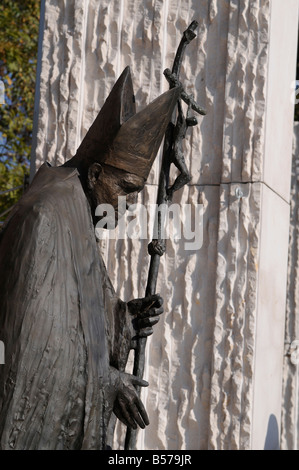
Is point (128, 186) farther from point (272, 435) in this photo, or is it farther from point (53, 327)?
point (272, 435)

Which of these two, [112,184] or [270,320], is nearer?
[112,184]

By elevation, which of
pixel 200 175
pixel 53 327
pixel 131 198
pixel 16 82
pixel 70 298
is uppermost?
pixel 16 82

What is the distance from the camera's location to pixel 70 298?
292 cm

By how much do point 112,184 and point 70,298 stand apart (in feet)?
1.44

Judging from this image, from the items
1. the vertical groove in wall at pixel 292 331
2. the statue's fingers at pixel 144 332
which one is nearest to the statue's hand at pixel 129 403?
the statue's fingers at pixel 144 332

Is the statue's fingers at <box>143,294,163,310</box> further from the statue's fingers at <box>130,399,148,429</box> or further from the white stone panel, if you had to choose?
the white stone panel

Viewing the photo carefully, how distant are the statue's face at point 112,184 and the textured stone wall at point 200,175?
1581 millimetres

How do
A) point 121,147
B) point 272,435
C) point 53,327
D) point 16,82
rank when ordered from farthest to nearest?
1. point 16,82
2. point 272,435
3. point 121,147
4. point 53,327

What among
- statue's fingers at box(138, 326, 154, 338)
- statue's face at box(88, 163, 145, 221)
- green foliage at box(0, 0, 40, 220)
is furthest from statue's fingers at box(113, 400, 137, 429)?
green foliage at box(0, 0, 40, 220)

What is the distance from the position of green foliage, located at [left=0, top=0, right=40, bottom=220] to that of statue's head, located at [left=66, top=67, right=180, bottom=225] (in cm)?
549

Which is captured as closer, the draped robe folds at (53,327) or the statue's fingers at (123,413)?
the draped robe folds at (53,327)

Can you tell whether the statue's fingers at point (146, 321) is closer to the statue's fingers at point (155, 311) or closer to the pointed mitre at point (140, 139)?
the statue's fingers at point (155, 311)

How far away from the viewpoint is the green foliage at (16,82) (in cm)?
898

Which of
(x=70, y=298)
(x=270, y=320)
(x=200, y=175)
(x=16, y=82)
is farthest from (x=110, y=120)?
(x=16, y=82)
